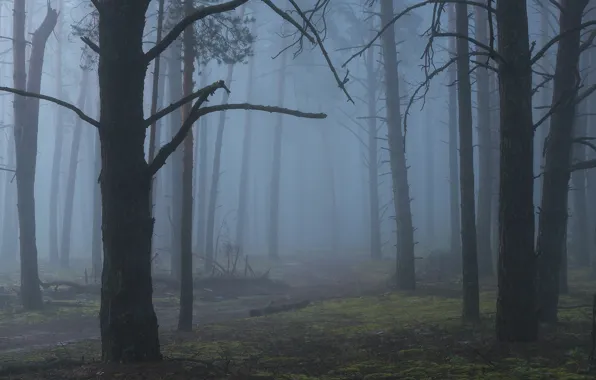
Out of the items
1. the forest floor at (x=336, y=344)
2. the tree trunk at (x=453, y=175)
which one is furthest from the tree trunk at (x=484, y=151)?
the tree trunk at (x=453, y=175)

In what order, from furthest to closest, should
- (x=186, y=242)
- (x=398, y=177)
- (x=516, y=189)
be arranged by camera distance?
(x=398, y=177)
(x=186, y=242)
(x=516, y=189)

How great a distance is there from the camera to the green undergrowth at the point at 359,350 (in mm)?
5617

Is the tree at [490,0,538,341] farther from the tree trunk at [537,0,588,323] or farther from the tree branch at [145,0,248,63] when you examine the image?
the tree branch at [145,0,248,63]

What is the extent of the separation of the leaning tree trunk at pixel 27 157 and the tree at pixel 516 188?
43.5 feet

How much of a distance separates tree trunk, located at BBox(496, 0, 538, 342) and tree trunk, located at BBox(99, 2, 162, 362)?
416 centimetres

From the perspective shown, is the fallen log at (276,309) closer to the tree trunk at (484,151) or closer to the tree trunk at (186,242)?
the tree trunk at (186,242)

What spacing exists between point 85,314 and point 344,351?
34.2 ft

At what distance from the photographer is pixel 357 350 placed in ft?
26.8

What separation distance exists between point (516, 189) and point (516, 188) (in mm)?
12

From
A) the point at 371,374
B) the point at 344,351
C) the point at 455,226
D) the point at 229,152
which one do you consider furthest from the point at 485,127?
the point at 229,152

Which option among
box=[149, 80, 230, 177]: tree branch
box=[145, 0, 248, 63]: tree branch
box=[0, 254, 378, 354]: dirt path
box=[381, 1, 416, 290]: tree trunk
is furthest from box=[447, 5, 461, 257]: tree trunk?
box=[145, 0, 248, 63]: tree branch

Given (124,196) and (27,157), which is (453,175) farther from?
(124,196)

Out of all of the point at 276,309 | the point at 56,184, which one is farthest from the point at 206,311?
the point at 56,184

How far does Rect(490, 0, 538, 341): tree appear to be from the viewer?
7344 mm
